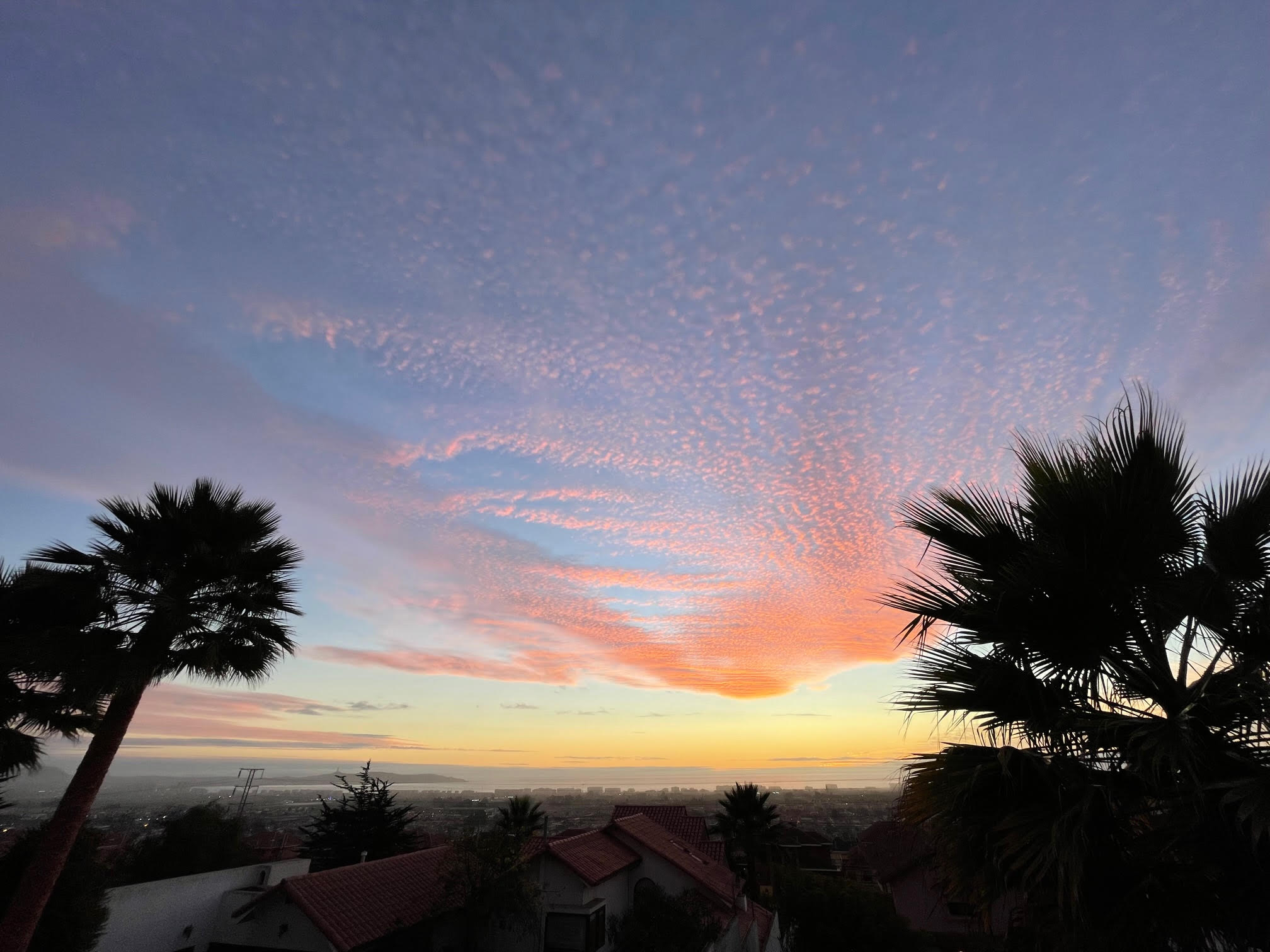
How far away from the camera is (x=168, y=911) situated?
47.5 feet

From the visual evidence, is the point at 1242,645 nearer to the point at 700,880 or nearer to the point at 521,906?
the point at 521,906

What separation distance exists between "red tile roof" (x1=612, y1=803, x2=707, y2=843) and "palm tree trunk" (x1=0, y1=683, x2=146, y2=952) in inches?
1024

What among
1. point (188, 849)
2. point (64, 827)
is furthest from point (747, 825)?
point (64, 827)

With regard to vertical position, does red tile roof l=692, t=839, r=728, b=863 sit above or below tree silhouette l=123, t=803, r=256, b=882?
below

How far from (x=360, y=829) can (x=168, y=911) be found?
68.2 ft

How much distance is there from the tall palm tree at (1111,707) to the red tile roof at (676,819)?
1198 inches

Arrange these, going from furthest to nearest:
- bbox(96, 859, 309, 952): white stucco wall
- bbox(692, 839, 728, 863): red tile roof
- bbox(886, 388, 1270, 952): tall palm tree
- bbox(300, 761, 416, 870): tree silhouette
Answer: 1. bbox(692, 839, 728, 863): red tile roof
2. bbox(300, 761, 416, 870): tree silhouette
3. bbox(96, 859, 309, 952): white stucco wall
4. bbox(886, 388, 1270, 952): tall palm tree

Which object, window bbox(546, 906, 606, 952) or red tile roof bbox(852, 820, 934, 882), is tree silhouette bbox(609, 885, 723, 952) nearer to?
window bbox(546, 906, 606, 952)

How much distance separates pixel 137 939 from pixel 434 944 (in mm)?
6766

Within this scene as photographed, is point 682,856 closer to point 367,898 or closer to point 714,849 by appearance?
point 714,849

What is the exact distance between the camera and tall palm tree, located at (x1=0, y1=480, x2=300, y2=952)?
367 inches

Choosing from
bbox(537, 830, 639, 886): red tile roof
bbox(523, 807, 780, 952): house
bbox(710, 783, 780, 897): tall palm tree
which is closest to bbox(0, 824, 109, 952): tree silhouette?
bbox(523, 807, 780, 952): house

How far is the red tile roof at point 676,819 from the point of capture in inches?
1342

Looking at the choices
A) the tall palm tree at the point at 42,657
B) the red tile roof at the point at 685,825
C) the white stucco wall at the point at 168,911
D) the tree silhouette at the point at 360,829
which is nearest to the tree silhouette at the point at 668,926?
the red tile roof at the point at 685,825
